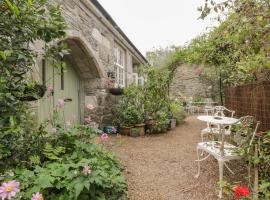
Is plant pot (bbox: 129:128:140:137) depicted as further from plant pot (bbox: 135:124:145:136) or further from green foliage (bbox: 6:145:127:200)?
green foliage (bbox: 6:145:127:200)

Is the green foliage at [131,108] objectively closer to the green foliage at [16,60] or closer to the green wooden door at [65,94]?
the green wooden door at [65,94]

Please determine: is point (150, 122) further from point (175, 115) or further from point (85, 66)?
point (85, 66)

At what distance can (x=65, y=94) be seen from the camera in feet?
16.7

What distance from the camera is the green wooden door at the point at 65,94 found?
13.9 feet

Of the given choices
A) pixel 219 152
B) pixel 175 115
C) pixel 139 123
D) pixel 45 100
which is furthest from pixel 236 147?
pixel 175 115

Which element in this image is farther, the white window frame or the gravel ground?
the white window frame

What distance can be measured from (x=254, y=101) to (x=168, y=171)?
1757 mm

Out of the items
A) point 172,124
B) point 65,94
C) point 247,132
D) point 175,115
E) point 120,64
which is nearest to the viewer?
point 247,132

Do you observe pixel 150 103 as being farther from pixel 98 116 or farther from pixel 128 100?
pixel 98 116

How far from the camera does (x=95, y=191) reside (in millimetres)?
2078

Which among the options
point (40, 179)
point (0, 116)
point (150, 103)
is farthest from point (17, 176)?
point (150, 103)

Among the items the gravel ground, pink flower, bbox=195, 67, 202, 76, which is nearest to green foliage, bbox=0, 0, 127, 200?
the gravel ground

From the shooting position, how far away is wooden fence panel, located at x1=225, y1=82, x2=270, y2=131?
10.4 feet

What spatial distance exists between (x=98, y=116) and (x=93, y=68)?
130 centimetres
